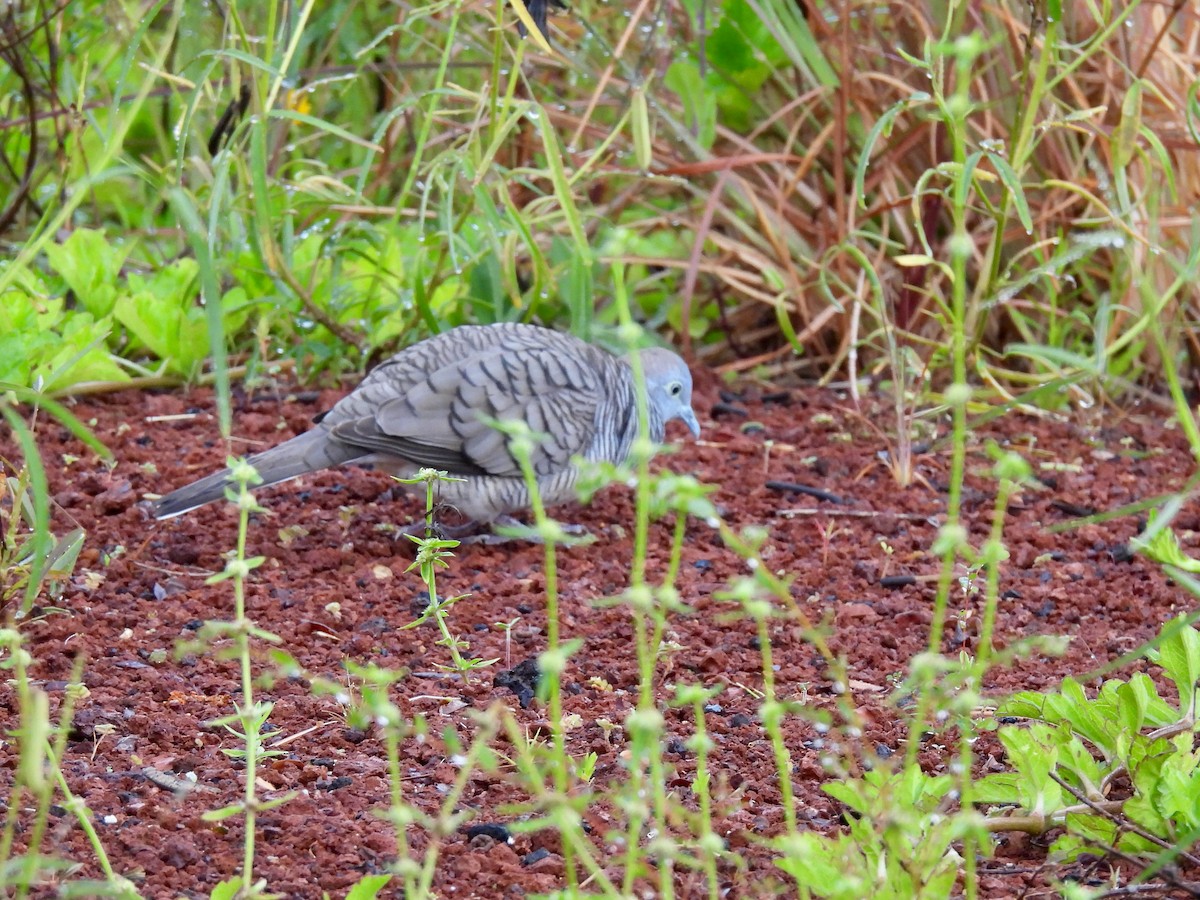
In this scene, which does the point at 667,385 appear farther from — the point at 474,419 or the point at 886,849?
the point at 886,849

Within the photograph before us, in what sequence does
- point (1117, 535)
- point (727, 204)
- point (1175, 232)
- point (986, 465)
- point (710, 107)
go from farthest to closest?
1. point (727, 204)
2. point (710, 107)
3. point (1175, 232)
4. point (986, 465)
5. point (1117, 535)

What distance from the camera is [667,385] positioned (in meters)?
3.93

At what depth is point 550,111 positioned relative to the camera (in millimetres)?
4828

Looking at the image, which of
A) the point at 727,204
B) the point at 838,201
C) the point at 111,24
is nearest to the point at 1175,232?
Answer: the point at 838,201

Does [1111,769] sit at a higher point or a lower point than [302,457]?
higher

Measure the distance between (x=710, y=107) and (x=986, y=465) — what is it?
1.53 meters

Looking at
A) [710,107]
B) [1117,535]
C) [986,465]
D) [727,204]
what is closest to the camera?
[1117,535]

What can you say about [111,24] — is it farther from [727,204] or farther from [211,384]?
[727,204]

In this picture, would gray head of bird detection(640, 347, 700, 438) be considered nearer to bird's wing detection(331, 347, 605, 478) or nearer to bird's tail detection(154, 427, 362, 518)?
bird's wing detection(331, 347, 605, 478)

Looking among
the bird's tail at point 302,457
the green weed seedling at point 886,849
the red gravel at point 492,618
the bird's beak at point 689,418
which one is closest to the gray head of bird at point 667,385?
the bird's beak at point 689,418

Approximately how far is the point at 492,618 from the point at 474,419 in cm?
61

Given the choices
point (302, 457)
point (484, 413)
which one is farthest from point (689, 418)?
point (302, 457)

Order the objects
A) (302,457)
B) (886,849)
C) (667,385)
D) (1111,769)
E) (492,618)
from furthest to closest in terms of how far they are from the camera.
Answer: (667,385) → (302,457) → (492,618) → (1111,769) → (886,849)

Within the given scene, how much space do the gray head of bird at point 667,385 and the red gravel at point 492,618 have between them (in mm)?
196
